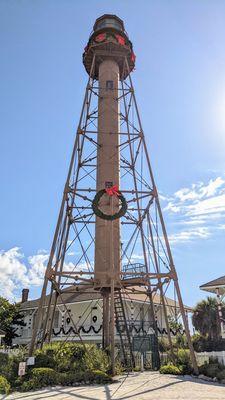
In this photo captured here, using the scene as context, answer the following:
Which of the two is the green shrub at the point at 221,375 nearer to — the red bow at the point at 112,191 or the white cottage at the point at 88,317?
the red bow at the point at 112,191

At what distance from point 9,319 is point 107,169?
22586mm

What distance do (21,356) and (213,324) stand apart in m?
19.5

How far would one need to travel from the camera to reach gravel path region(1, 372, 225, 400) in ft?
38.8

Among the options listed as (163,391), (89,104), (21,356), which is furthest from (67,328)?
(163,391)

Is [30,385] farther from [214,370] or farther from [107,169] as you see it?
[107,169]

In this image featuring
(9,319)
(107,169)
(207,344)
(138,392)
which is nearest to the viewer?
(138,392)

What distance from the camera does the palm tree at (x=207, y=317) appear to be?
1291 inches

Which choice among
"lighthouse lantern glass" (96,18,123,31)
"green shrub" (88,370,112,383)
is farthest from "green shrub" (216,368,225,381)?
"lighthouse lantern glass" (96,18,123,31)

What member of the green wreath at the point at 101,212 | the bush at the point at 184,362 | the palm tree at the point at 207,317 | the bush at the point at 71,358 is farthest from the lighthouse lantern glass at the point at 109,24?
the palm tree at the point at 207,317

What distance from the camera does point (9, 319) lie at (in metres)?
38.3

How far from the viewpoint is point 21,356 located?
18375 mm

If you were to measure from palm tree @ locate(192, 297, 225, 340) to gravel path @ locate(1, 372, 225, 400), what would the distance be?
18081 millimetres

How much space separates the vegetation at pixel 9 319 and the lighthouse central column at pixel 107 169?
69.1 ft

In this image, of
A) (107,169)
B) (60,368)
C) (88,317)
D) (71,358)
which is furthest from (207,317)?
(60,368)
